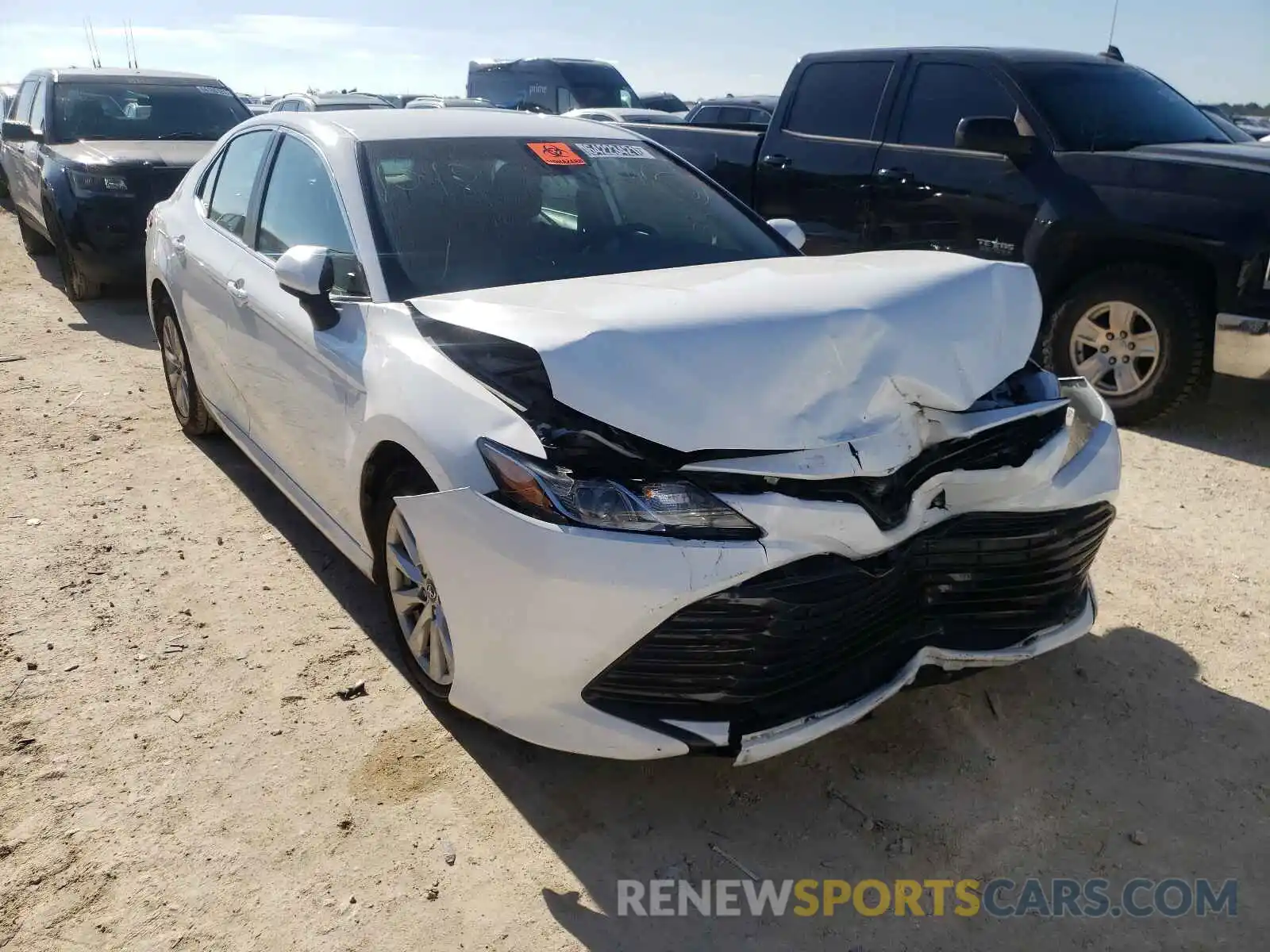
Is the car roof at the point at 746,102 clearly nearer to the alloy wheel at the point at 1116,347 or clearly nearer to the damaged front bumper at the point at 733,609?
the alloy wheel at the point at 1116,347

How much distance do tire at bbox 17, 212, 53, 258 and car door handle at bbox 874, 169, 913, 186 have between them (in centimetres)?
886

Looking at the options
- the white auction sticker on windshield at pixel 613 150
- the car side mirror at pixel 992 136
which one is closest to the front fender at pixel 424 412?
the white auction sticker on windshield at pixel 613 150

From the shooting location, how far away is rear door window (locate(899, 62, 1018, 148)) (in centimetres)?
591

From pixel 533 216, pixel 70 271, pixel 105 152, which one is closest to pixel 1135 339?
pixel 533 216

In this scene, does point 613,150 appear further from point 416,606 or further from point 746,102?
point 746,102

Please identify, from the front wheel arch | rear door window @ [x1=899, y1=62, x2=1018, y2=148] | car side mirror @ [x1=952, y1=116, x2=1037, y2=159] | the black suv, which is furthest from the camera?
the black suv

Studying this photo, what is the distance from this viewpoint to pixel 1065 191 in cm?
544

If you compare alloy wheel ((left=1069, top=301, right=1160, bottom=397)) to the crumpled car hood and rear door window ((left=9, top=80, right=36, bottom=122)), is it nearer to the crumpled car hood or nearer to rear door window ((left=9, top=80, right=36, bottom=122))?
the crumpled car hood

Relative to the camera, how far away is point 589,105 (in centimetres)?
1881

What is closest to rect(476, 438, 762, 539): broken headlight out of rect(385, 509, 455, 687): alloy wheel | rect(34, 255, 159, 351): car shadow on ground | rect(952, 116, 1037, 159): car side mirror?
rect(385, 509, 455, 687): alloy wheel

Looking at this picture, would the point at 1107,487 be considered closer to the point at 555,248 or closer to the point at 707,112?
the point at 555,248

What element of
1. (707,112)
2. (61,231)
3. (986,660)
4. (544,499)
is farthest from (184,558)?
(707,112)

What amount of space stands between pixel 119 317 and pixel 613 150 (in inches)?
228

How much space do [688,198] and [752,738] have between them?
227 cm
